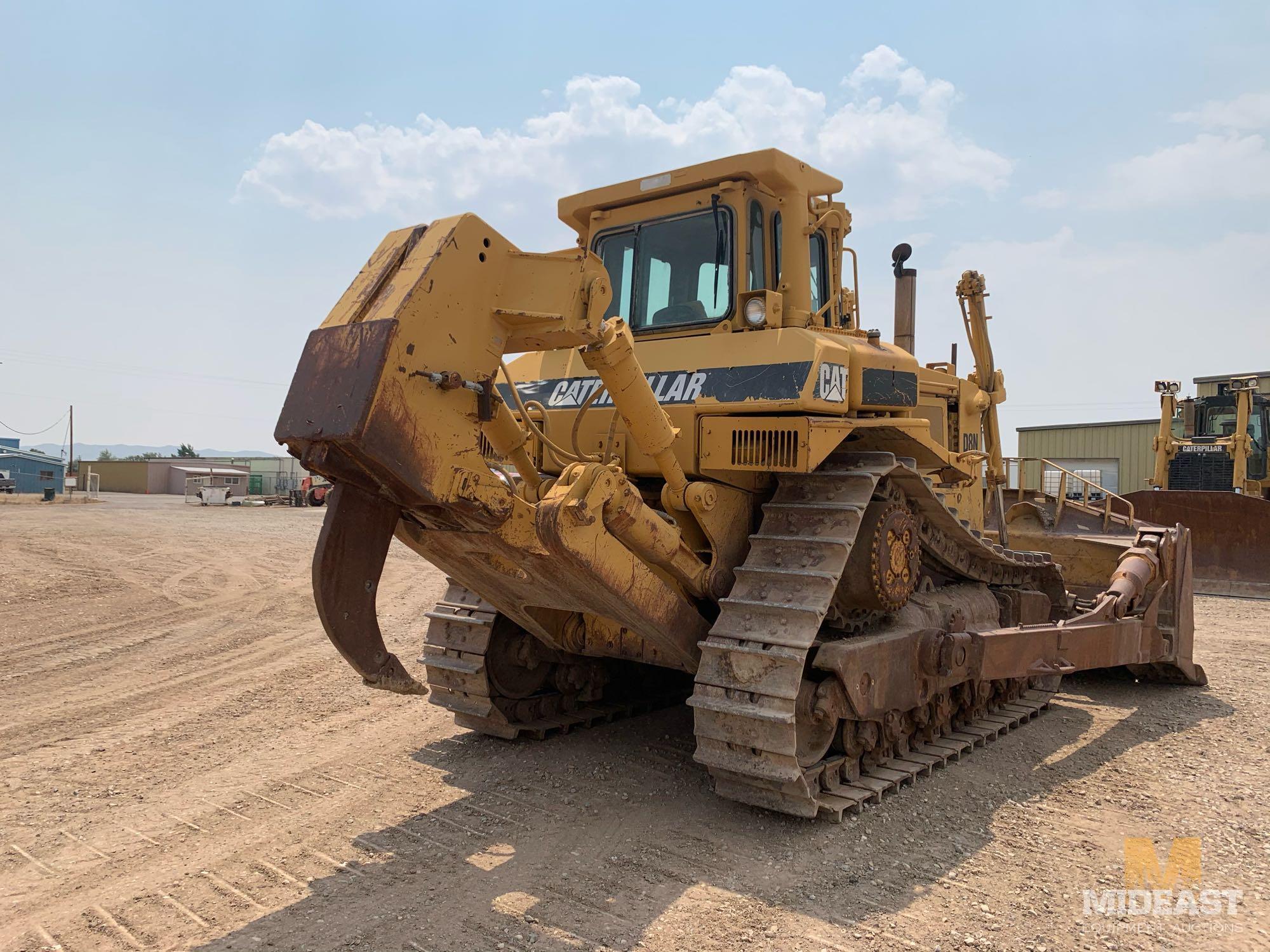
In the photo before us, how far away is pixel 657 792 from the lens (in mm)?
5250

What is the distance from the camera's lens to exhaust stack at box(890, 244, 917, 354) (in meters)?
7.69

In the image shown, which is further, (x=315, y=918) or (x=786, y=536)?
(x=786, y=536)

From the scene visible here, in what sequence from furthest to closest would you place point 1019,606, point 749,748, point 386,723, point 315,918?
point 1019,606, point 386,723, point 749,748, point 315,918

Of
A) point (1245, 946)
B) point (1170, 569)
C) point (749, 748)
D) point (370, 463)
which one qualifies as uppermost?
point (370, 463)

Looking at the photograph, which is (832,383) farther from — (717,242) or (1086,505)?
(1086,505)

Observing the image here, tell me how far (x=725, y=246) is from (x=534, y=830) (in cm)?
355

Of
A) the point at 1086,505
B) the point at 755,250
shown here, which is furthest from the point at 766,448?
the point at 1086,505

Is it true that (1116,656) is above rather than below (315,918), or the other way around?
above

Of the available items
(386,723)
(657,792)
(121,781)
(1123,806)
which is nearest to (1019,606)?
(1123,806)

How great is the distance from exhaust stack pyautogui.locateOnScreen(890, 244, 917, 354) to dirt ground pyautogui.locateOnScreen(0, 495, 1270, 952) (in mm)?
3189

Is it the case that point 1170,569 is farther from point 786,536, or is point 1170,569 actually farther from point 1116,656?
point 786,536

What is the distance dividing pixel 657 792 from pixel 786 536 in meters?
1.61

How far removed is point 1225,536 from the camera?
1345 centimetres

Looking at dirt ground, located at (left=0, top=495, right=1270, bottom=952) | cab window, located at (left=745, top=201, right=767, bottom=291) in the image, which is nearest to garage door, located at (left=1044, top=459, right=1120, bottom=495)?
dirt ground, located at (left=0, top=495, right=1270, bottom=952)
